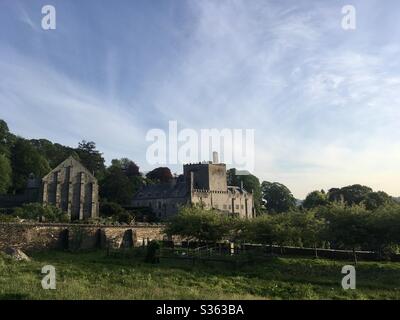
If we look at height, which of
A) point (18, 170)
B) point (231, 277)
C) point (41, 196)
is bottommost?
point (231, 277)

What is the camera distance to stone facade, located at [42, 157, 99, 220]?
68.9 meters

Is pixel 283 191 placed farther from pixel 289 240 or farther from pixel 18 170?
pixel 289 240

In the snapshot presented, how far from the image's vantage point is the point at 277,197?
11244 centimetres

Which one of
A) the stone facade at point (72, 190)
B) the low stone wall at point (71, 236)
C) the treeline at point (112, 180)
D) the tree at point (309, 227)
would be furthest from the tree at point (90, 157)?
the tree at point (309, 227)

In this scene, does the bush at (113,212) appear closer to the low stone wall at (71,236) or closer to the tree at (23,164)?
the low stone wall at (71,236)

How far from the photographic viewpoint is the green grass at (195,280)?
20469mm

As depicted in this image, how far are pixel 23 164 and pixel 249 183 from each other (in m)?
49.9

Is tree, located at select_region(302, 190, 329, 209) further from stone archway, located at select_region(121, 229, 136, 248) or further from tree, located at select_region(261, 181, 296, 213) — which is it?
stone archway, located at select_region(121, 229, 136, 248)

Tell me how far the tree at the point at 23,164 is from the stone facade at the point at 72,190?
1259 centimetres

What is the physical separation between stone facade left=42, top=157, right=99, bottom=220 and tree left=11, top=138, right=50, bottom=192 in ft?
41.3
